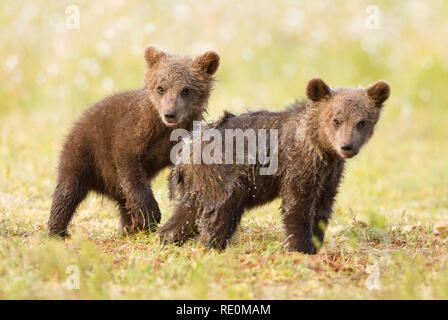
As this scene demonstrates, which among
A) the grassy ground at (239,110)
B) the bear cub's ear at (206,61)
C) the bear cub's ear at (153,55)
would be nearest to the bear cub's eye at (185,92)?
the bear cub's ear at (206,61)

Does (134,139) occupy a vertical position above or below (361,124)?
below

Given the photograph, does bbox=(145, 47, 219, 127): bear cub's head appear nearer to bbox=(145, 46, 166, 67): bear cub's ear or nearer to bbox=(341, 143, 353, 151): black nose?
bbox=(145, 46, 166, 67): bear cub's ear

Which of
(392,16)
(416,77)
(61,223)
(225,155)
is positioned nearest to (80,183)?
(61,223)

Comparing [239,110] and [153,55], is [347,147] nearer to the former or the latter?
[153,55]

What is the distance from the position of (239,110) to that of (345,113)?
7213 millimetres

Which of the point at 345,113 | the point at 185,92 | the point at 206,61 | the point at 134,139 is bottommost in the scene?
the point at 134,139

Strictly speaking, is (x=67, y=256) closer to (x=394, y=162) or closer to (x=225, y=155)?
(x=225, y=155)

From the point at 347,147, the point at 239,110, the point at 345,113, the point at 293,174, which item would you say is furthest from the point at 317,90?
the point at 239,110

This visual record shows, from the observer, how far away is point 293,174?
5.79 metres

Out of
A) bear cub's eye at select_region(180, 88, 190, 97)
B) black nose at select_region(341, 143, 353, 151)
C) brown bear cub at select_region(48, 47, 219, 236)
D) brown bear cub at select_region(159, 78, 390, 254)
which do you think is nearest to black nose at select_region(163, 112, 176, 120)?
brown bear cub at select_region(48, 47, 219, 236)

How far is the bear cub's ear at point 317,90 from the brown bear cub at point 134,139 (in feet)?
4.66

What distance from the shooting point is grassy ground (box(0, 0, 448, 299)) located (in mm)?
4805

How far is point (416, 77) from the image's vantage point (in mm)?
14211

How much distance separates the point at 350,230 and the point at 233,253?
61.3 inches
